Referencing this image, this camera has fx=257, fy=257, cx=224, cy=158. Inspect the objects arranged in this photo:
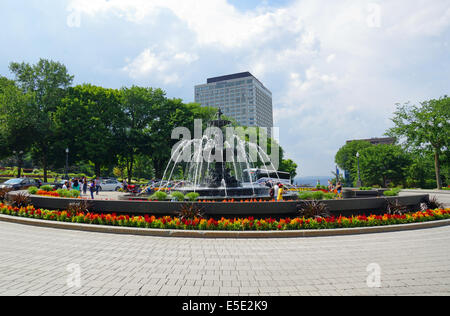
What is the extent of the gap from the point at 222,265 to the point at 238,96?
169190 mm

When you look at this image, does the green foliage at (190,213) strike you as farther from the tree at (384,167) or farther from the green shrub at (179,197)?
the tree at (384,167)

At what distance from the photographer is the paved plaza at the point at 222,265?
4.82 meters

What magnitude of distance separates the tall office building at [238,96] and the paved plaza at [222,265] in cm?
15869

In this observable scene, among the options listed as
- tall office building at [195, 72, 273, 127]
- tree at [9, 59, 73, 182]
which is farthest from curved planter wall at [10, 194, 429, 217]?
tall office building at [195, 72, 273, 127]

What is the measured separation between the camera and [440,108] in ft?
128

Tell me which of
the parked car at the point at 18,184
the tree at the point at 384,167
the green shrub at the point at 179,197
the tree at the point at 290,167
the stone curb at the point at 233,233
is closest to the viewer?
the stone curb at the point at 233,233

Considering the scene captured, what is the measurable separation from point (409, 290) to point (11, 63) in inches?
2261

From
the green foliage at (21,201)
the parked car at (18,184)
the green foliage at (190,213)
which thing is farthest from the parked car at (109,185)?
the green foliage at (190,213)

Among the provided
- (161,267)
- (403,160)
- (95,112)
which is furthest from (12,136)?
(403,160)

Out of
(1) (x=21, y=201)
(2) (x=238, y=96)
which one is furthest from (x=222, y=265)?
(2) (x=238, y=96)

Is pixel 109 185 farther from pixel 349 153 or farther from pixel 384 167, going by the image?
pixel 349 153

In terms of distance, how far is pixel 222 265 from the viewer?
6277mm
